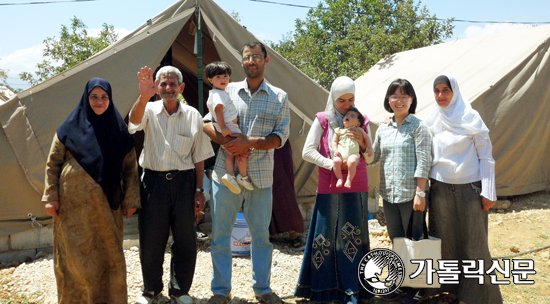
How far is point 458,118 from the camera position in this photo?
2.91 meters

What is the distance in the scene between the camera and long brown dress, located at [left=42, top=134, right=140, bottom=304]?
2.62 m

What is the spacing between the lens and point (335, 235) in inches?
117

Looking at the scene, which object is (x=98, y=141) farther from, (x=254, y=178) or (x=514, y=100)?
(x=514, y=100)

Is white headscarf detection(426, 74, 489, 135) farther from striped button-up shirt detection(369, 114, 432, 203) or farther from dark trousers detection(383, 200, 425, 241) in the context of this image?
dark trousers detection(383, 200, 425, 241)

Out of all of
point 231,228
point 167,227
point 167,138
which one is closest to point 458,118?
point 231,228

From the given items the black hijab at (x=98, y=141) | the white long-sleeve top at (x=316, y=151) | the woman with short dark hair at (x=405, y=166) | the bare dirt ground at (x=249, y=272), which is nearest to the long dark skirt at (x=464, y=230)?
the woman with short dark hair at (x=405, y=166)

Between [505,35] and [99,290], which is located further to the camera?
[505,35]

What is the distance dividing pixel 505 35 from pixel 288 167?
16.4 feet

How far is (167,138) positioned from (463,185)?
205cm

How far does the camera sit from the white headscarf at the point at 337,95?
2.86 meters

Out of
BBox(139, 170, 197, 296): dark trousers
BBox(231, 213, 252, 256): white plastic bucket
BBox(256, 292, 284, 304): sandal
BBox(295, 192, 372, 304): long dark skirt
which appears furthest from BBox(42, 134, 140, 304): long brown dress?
BBox(231, 213, 252, 256): white plastic bucket

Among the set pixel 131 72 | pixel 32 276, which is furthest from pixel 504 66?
pixel 32 276

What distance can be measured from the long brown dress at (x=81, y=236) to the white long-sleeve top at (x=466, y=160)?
2239 millimetres

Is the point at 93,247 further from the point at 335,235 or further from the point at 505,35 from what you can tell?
the point at 505,35
